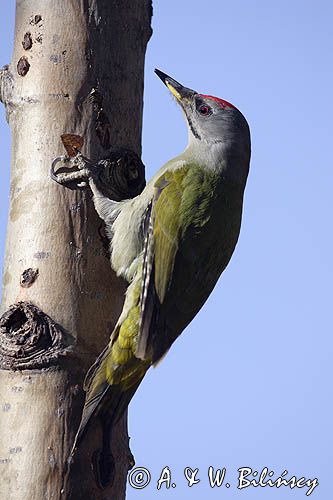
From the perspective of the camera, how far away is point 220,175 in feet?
11.5

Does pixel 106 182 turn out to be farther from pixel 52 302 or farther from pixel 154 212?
pixel 52 302

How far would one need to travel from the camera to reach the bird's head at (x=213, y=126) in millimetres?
3666

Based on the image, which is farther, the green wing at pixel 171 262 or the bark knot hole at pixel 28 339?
the green wing at pixel 171 262

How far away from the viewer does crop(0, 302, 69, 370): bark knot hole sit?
237cm

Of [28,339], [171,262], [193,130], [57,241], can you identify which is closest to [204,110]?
[193,130]

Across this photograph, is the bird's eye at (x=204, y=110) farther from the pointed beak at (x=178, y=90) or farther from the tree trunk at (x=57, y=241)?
the tree trunk at (x=57, y=241)

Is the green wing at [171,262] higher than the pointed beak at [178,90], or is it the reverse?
the pointed beak at [178,90]

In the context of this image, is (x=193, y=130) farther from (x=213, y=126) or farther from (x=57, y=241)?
(x=57, y=241)

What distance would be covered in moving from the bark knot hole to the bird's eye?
66.8 inches

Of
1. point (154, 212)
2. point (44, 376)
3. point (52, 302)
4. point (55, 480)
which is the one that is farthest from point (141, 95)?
point (55, 480)

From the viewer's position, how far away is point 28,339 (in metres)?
2.39

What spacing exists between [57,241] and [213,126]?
145 cm

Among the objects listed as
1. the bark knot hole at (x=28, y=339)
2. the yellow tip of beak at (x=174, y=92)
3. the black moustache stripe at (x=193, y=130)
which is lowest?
the bark knot hole at (x=28, y=339)

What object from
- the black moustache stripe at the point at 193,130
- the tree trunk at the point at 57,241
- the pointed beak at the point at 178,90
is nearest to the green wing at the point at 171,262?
the tree trunk at the point at 57,241
